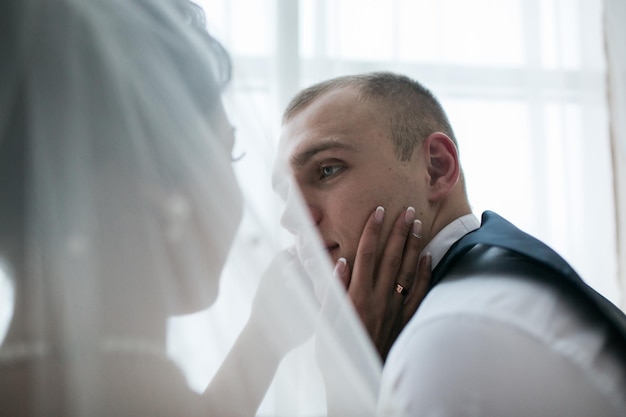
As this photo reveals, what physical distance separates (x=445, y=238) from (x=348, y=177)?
20cm

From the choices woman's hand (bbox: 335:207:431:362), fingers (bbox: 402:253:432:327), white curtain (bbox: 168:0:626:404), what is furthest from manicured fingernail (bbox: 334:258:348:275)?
white curtain (bbox: 168:0:626:404)

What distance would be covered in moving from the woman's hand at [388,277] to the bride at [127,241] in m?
0.35

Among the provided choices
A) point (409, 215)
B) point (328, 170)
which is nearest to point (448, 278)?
point (409, 215)

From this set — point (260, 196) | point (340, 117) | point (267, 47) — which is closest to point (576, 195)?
point (267, 47)

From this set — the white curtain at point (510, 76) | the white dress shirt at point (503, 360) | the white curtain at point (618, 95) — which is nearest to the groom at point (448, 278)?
the white dress shirt at point (503, 360)

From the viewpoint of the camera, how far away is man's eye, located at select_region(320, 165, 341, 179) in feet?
3.77

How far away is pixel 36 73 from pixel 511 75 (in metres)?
2.17

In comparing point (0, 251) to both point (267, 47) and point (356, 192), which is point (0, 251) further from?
point (267, 47)

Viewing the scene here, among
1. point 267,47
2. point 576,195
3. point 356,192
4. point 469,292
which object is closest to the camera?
point 469,292

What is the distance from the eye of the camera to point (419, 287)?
1.07m

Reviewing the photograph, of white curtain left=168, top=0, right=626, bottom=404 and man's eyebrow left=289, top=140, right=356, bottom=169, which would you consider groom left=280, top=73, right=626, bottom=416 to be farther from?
white curtain left=168, top=0, right=626, bottom=404

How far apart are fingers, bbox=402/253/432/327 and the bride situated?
0.36m

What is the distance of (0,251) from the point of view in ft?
2.13

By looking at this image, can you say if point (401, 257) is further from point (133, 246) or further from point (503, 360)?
point (133, 246)
